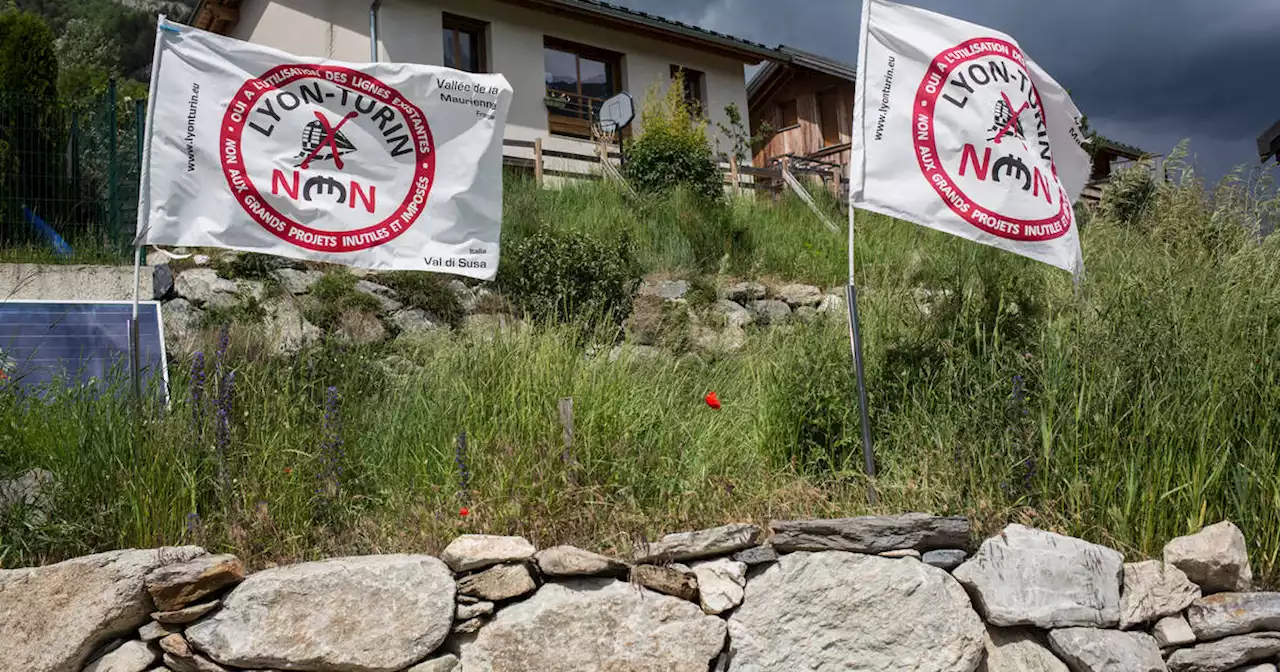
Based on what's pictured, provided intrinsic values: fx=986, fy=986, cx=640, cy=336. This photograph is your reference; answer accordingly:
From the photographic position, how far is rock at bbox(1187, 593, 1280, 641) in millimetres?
4262

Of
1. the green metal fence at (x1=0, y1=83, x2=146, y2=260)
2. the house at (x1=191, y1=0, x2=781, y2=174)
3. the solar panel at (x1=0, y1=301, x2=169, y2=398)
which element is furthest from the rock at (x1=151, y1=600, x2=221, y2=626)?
the house at (x1=191, y1=0, x2=781, y2=174)

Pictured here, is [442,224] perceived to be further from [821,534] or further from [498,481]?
[821,534]

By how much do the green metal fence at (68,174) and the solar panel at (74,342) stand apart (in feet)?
8.04

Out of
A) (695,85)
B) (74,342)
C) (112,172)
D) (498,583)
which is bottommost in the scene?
(498,583)

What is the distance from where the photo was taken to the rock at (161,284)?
768 cm

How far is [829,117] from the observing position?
25.9 meters

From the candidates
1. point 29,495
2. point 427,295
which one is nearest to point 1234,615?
point 29,495

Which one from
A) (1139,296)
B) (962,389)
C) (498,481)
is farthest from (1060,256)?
(498,481)

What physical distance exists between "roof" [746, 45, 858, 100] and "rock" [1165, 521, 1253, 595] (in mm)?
19145

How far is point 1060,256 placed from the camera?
18.2 ft

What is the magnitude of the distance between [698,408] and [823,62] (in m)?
20.5

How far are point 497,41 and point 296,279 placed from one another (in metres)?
10.4

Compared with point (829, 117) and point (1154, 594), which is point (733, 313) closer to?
point (1154, 594)

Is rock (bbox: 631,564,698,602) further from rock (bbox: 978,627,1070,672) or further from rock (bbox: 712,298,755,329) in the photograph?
rock (bbox: 712,298,755,329)
